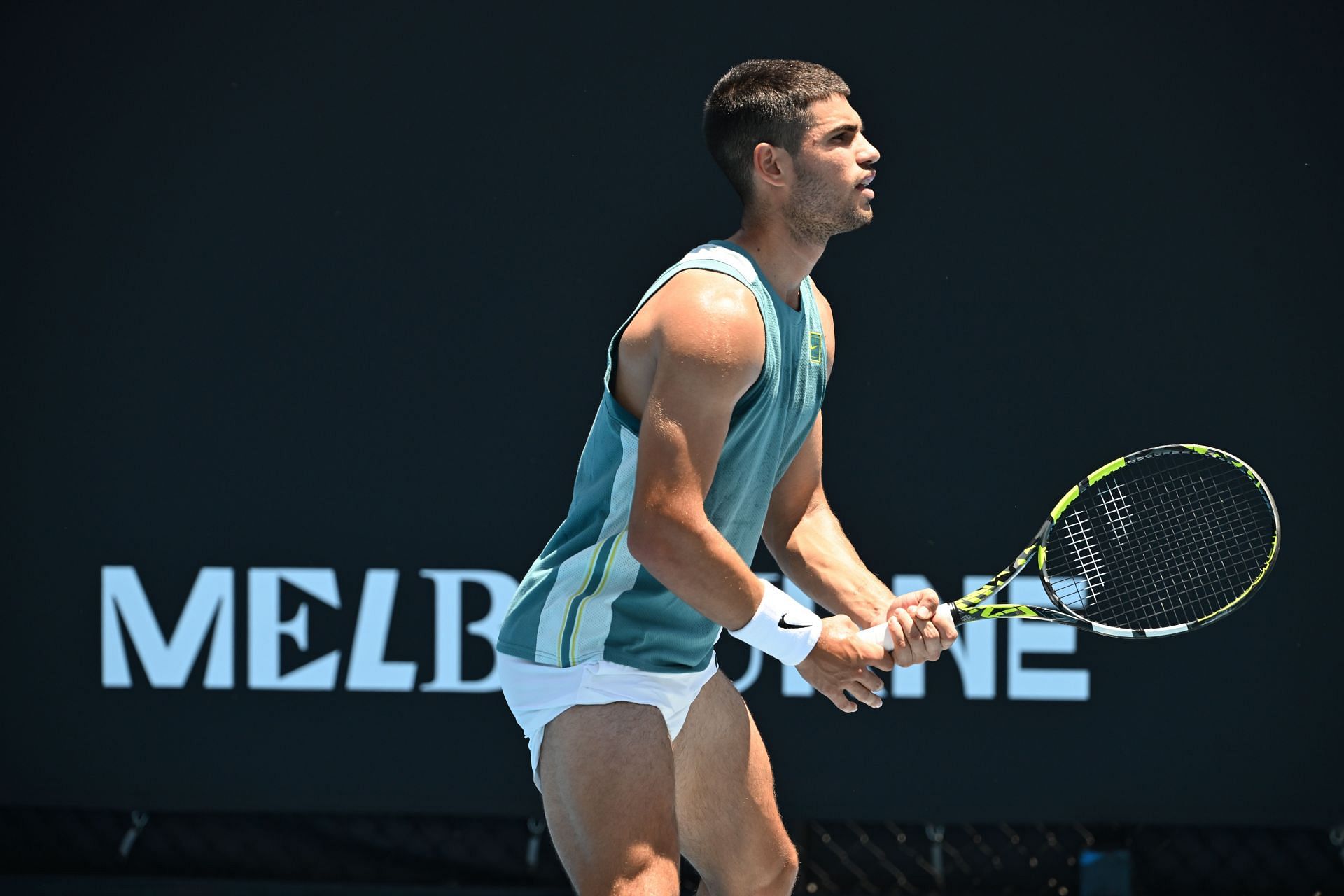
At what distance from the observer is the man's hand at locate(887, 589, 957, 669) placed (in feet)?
8.63

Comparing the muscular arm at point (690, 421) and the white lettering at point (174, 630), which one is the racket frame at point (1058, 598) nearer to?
the muscular arm at point (690, 421)

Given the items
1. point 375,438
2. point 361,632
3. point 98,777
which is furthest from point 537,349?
point 98,777

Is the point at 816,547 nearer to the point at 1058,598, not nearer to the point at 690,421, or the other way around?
the point at 1058,598

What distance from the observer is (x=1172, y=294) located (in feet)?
12.3

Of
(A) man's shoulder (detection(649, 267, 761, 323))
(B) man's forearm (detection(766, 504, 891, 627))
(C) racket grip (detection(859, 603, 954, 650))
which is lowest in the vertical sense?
(C) racket grip (detection(859, 603, 954, 650))

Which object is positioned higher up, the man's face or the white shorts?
the man's face

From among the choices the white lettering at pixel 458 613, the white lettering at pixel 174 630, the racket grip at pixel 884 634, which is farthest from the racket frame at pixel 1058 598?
the white lettering at pixel 174 630

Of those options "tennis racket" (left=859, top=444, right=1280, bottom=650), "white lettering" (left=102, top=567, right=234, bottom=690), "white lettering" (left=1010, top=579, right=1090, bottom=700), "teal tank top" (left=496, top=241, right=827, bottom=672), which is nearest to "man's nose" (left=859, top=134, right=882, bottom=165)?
"teal tank top" (left=496, top=241, right=827, bottom=672)

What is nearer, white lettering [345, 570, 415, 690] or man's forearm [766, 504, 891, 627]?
man's forearm [766, 504, 891, 627]

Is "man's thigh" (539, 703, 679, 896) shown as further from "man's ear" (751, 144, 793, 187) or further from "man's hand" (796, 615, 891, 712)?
"man's ear" (751, 144, 793, 187)

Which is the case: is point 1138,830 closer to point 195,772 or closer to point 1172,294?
point 1172,294

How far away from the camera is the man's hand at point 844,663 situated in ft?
8.52

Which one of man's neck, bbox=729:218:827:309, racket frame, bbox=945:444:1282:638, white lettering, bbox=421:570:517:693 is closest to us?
man's neck, bbox=729:218:827:309

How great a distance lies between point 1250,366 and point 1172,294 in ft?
0.74
